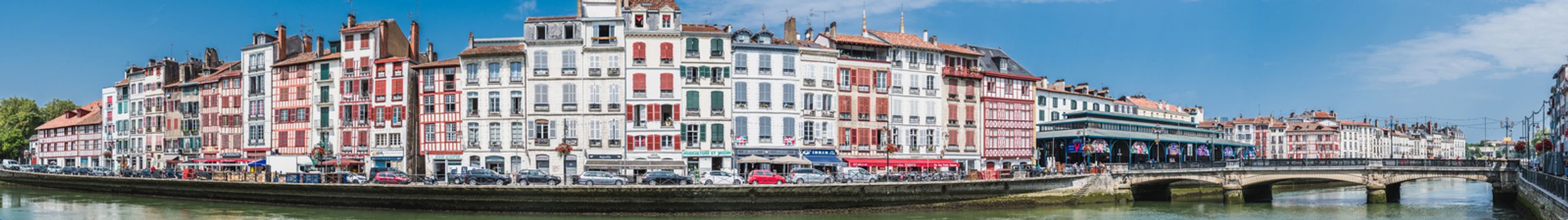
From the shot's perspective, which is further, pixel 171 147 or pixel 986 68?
pixel 171 147

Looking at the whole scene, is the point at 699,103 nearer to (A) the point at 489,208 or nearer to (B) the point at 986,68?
(A) the point at 489,208

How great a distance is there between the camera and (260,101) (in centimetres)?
8400

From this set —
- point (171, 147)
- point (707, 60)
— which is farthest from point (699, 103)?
point (171, 147)

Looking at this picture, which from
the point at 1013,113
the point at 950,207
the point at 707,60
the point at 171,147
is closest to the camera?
the point at 950,207

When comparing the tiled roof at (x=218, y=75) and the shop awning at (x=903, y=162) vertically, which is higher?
the tiled roof at (x=218, y=75)

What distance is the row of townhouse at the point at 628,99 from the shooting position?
226 ft

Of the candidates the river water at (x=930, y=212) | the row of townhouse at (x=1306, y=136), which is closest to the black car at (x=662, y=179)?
the river water at (x=930, y=212)

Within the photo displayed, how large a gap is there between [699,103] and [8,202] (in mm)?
36451

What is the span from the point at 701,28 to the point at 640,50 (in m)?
3.51

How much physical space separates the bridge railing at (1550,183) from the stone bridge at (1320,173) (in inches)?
271

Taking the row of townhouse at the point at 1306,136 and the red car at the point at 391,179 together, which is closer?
the red car at the point at 391,179

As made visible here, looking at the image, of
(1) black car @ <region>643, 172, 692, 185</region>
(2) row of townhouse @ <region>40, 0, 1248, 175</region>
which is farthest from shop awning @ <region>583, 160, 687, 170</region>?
(1) black car @ <region>643, 172, 692, 185</region>

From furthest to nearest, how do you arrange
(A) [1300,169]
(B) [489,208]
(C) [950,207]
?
(A) [1300,169]
(C) [950,207]
(B) [489,208]

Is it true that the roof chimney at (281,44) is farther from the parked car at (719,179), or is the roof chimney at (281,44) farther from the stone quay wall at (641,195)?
the parked car at (719,179)
